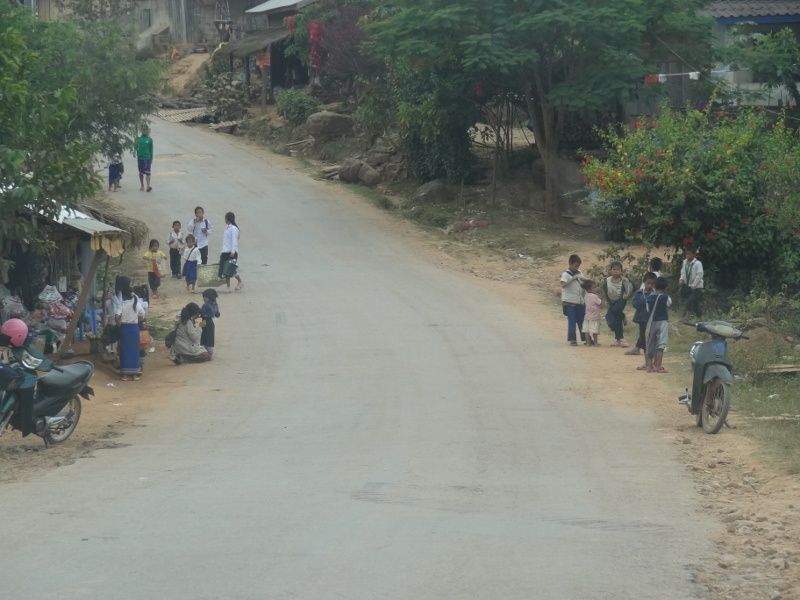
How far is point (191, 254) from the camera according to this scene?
2339 centimetres

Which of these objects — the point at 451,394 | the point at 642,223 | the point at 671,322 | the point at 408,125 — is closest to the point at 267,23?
the point at 408,125

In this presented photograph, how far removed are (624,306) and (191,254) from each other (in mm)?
9145

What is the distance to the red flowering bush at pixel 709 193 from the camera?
878 inches

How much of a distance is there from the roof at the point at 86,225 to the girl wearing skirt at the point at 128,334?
0.88m

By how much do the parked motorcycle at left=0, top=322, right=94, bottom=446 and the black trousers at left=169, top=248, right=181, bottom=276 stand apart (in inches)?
489

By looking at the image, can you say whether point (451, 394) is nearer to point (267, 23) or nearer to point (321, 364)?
point (321, 364)


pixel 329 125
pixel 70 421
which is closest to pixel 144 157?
pixel 329 125

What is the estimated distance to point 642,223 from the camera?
23.4 m

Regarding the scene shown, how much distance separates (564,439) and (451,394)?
297 centimetres

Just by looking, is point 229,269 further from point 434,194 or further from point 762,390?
point 762,390

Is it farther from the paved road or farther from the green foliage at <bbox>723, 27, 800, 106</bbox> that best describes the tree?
the paved road

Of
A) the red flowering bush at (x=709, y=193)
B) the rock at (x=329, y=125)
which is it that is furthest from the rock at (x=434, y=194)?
the red flowering bush at (x=709, y=193)

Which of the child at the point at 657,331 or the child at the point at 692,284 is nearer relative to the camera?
the child at the point at 657,331

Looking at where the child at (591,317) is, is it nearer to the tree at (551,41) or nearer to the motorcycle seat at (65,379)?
the motorcycle seat at (65,379)
